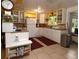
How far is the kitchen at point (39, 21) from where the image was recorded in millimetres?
3465

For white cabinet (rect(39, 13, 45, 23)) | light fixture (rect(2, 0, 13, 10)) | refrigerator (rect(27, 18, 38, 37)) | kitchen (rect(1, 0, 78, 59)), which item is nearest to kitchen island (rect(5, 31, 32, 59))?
kitchen (rect(1, 0, 78, 59))

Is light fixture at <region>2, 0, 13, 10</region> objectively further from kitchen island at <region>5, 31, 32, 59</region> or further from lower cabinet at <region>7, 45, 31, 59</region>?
lower cabinet at <region>7, 45, 31, 59</region>

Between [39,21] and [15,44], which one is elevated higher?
[39,21]

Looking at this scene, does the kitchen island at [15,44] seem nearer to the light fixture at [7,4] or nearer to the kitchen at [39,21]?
the kitchen at [39,21]

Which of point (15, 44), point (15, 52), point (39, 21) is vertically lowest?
point (15, 52)

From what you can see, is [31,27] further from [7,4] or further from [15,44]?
[7,4]

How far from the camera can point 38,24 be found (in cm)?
929

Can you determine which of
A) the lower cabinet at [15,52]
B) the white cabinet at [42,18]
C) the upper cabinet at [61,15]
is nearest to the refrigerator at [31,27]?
the white cabinet at [42,18]

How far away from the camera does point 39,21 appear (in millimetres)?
9570

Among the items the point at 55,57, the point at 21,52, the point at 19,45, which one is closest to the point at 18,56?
the point at 21,52

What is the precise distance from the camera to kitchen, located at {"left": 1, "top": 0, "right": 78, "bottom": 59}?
346 centimetres

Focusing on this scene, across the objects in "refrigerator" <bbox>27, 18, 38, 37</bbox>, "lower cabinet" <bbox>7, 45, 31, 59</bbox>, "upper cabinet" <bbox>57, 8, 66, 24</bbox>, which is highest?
"upper cabinet" <bbox>57, 8, 66, 24</bbox>

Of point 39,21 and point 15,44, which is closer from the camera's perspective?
point 15,44

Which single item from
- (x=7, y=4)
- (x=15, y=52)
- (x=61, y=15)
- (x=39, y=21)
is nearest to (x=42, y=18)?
(x=39, y=21)
